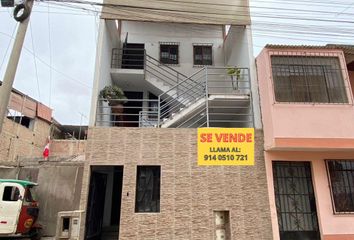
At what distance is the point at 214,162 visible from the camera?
8812mm

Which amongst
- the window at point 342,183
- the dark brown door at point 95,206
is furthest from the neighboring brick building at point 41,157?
the window at point 342,183

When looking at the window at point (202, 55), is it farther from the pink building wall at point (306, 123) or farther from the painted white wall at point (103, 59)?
the pink building wall at point (306, 123)

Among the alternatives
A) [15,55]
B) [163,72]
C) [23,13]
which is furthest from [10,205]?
[163,72]

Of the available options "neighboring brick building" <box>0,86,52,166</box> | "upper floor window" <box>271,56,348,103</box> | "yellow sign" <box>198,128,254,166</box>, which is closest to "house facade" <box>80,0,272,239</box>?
"yellow sign" <box>198,128,254,166</box>

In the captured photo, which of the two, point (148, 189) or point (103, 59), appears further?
point (103, 59)

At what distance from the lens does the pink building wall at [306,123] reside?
27.2 ft

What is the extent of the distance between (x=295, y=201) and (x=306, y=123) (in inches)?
100

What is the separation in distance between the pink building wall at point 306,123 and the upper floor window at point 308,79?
0.93 ft

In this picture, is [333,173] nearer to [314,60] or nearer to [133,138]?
[314,60]

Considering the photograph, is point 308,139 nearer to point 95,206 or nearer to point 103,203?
point 95,206

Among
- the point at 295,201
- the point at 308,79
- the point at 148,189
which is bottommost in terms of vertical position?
the point at 295,201

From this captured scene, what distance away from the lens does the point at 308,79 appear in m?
9.14

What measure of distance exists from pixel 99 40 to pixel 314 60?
25.1 feet

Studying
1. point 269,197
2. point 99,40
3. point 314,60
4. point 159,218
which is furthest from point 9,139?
point 314,60
